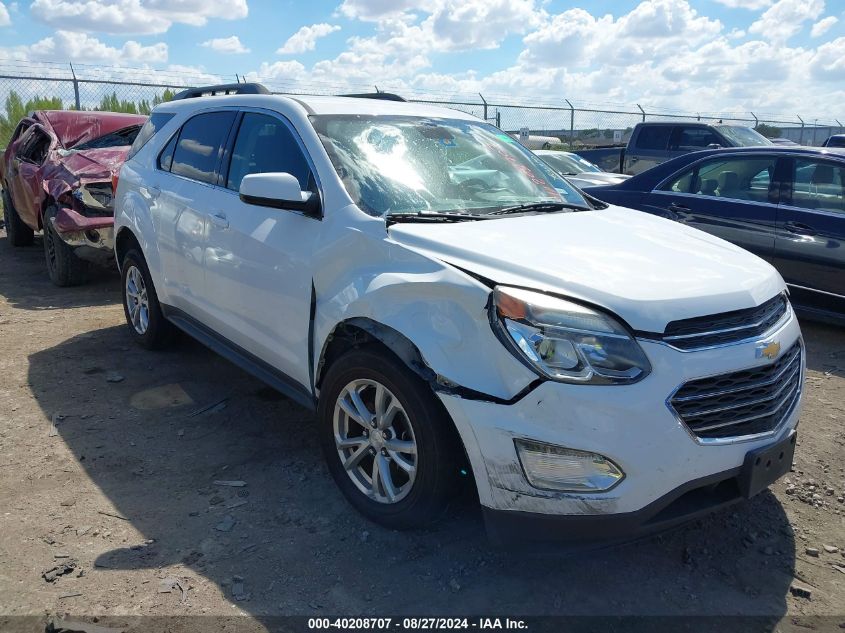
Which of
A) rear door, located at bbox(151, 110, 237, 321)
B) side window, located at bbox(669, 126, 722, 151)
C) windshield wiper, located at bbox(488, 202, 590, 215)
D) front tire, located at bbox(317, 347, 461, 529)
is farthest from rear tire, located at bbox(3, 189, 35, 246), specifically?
side window, located at bbox(669, 126, 722, 151)

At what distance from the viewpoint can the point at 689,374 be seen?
2.46 metres

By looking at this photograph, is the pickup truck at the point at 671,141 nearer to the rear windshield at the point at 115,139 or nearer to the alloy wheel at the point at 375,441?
the rear windshield at the point at 115,139

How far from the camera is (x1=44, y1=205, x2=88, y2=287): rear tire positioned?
7.53 metres

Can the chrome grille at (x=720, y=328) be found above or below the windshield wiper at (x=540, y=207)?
below

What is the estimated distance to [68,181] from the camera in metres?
7.30

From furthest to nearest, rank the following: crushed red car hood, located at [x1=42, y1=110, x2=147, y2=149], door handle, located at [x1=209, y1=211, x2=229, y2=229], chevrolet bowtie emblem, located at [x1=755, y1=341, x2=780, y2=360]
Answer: crushed red car hood, located at [x1=42, y1=110, x2=147, y2=149], door handle, located at [x1=209, y1=211, x2=229, y2=229], chevrolet bowtie emblem, located at [x1=755, y1=341, x2=780, y2=360]

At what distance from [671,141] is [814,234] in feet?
26.1

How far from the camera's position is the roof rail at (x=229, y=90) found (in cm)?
489

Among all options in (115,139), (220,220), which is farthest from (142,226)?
(115,139)

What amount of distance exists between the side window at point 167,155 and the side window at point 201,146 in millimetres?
48

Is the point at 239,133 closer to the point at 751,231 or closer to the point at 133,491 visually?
the point at 133,491

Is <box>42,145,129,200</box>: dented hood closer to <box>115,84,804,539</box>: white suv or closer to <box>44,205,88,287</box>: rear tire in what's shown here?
<box>44,205,88,287</box>: rear tire

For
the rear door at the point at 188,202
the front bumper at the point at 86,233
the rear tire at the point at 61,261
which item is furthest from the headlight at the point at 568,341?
the rear tire at the point at 61,261

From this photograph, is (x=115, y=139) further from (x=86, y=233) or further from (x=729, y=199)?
(x=729, y=199)
